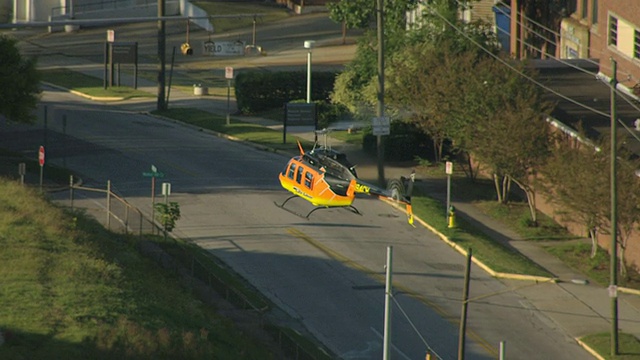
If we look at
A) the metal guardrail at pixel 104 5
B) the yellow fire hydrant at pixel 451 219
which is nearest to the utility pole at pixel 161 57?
the yellow fire hydrant at pixel 451 219

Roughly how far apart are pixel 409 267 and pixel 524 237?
7763 mm

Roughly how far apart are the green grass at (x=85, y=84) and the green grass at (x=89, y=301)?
108ft

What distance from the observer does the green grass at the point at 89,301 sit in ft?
107

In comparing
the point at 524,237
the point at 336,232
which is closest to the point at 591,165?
the point at 524,237

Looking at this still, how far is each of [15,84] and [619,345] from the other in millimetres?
29028

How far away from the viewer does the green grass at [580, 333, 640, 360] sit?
40.0 m

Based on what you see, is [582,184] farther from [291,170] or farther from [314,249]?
[291,170]

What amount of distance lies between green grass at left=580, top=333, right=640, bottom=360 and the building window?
30.4 meters

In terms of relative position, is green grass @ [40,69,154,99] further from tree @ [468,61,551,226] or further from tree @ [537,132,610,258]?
tree @ [537,132,610,258]

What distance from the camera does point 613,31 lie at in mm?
69062

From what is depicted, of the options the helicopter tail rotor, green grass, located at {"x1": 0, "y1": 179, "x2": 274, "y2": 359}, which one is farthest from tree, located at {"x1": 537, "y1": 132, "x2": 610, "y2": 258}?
green grass, located at {"x1": 0, "y1": 179, "x2": 274, "y2": 359}


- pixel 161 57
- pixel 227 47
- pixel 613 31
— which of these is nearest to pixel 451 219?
pixel 227 47

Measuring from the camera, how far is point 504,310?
43875 mm

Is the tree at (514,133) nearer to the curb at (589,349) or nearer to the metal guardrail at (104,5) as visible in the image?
the curb at (589,349)
